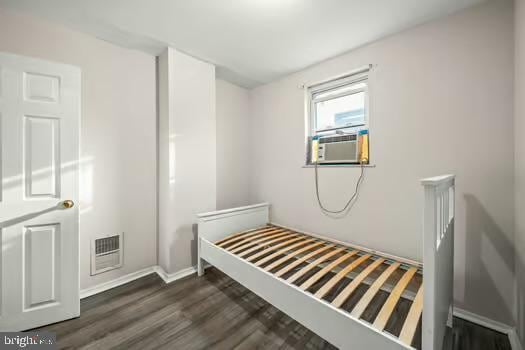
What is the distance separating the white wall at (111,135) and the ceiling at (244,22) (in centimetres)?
15

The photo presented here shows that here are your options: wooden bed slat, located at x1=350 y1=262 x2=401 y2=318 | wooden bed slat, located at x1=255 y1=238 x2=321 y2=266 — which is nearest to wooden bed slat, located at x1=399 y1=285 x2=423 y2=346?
wooden bed slat, located at x1=350 y1=262 x2=401 y2=318

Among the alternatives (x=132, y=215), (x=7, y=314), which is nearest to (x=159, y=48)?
(x=132, y=215)

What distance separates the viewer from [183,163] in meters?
2.23

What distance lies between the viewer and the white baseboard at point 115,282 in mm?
1882

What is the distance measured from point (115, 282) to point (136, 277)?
0.18 m

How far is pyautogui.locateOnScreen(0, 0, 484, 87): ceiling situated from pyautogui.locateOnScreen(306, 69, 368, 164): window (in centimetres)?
32

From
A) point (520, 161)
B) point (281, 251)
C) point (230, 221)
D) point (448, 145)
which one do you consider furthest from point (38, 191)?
point (520, 161)

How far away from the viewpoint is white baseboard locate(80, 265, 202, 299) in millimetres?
1902

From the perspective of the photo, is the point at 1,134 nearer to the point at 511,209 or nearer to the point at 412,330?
the point at 412,330

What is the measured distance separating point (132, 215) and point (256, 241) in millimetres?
1310

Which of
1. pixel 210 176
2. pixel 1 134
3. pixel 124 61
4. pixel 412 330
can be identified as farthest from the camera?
pixel 210 176

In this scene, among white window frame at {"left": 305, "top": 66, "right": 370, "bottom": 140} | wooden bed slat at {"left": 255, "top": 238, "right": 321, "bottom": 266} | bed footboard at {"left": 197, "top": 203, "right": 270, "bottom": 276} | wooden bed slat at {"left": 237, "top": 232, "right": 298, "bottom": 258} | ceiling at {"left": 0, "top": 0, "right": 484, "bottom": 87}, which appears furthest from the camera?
Answer: bed footboard at {"left": 197, "top": 203, "right": 270, "bottom": 276}

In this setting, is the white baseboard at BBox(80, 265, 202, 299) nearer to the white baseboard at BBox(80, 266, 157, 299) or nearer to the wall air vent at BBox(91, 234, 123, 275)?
the white baseboard at BBox(80, 266, 157, 299)

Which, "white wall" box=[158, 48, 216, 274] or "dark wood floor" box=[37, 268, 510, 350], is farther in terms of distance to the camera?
"white wall" box=[158, 48, 216, 274]
